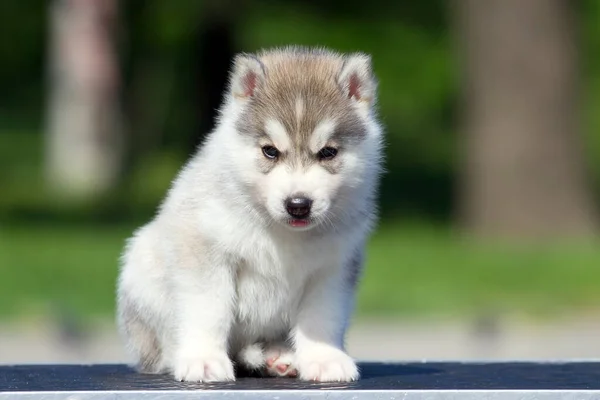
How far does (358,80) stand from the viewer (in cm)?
684

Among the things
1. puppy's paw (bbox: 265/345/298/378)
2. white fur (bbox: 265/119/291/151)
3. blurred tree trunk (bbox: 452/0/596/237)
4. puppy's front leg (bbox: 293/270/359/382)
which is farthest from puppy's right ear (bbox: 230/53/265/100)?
blurred tree trunk (bbox: 452/0/596/237)

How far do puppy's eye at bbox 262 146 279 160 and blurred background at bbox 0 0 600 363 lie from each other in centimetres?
172

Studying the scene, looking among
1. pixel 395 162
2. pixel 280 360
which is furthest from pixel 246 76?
pixel 395 162

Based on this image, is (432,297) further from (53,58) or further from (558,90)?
(53,58)

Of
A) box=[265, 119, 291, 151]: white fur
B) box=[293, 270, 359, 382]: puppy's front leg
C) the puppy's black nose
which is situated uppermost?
box=[265, 119, 291, 151]: white fur

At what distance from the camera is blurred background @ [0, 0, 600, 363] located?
15.2m

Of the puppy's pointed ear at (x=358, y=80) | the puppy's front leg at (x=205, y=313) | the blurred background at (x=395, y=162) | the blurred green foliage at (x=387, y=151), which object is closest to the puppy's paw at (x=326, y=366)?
the puppy's front leg at (x=205, y=313)

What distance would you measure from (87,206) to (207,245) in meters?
22.1

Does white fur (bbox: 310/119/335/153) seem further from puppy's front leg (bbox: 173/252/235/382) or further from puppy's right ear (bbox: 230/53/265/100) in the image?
puppy's front leg (bbox: 173/252/235/382)

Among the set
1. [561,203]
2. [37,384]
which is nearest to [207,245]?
[37,384]

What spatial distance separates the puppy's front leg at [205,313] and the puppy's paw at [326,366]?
35 cm

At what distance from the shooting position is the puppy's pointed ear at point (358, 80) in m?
6.77

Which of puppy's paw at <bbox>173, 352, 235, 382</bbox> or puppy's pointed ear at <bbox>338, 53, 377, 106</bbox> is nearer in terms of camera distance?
puppy's paw at <bbox>173, 352, 235, 382</bbox>

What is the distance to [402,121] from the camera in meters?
43.3
